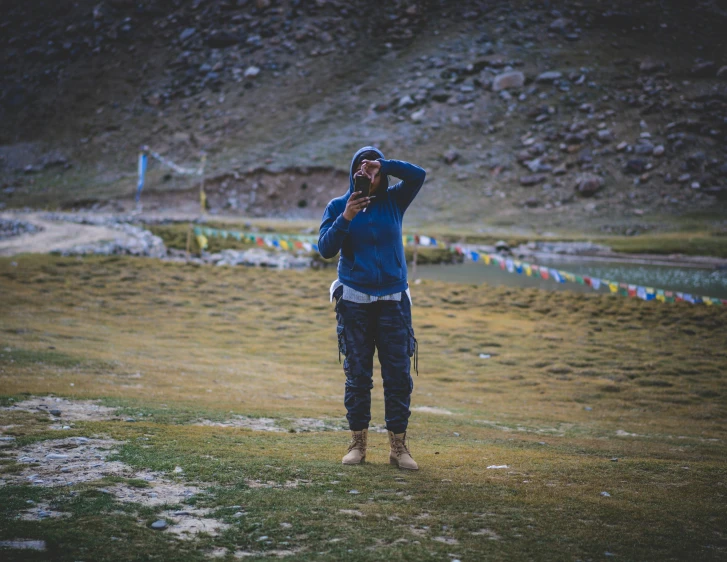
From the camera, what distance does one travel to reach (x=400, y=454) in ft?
20.6

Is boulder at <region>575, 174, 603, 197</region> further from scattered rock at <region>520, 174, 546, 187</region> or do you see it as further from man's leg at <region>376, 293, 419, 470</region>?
man's leg at <region>376, 293, 419, 470</region>

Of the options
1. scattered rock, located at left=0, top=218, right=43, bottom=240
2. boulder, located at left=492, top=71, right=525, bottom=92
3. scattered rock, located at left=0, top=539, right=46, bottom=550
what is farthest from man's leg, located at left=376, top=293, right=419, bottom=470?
boulder, located at left=492, top=71, right=525, bottom=92

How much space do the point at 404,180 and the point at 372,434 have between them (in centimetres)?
348

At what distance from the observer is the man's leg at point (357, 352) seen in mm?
6297

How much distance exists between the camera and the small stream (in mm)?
31295

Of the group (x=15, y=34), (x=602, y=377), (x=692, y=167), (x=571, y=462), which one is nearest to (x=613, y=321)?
(x=602, y=377)

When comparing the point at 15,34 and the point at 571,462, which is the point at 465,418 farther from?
the point at 15,34

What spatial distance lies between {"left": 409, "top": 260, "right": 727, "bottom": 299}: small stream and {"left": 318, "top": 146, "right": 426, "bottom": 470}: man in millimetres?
23918

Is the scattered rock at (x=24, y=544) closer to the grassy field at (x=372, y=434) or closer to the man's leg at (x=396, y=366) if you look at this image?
the grassy field at (x=372, y=434)

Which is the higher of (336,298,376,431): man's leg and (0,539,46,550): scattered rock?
(336,298,376,431): man's leg

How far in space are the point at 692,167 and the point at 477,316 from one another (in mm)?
47415

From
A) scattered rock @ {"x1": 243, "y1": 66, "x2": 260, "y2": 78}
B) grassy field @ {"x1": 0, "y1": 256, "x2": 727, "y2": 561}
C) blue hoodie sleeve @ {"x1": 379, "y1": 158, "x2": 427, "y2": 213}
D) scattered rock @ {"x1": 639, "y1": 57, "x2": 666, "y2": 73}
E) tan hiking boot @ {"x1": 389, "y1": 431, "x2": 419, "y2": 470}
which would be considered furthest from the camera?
scattered rock @ {"x1": 243, "y1": 66, "x2": 260, "y2": 78}

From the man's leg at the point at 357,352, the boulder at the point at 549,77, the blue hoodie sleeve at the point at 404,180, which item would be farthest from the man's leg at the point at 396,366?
the boulder at the point at 549,77

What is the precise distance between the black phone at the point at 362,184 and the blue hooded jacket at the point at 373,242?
11cm
